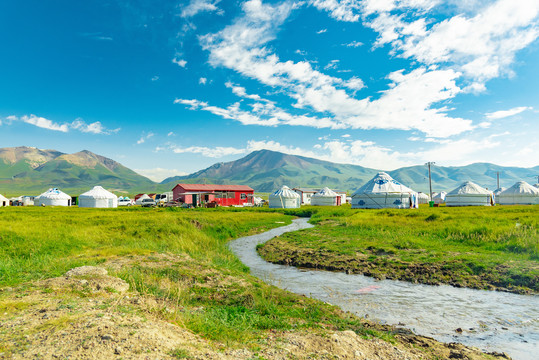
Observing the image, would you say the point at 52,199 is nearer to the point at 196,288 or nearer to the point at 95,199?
the point at 95,199

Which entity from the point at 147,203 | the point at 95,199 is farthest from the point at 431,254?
the point at 147,203

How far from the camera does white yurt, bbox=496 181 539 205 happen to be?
6456 cm

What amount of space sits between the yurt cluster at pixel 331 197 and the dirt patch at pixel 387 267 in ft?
127

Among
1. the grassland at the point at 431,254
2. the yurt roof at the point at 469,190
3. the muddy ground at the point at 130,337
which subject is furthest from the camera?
the yurt roof at the point at 469,190

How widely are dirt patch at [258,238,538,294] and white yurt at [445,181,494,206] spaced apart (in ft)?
186

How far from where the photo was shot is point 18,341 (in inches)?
188

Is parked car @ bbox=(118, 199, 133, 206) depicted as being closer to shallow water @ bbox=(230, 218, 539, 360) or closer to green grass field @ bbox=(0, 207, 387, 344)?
green grass field @ bbox=(0, 207, 387, 344)

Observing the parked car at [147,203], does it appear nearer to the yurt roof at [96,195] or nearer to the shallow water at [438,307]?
the yurt roof at [96,195]

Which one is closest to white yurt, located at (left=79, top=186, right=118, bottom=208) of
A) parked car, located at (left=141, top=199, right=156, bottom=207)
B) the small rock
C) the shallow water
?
parked car, located at (left=141, top=199, right=156, bottom=207)

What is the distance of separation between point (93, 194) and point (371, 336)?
232 ft

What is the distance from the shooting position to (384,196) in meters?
53.4

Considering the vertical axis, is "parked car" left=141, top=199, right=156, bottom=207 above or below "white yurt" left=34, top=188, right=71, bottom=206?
below

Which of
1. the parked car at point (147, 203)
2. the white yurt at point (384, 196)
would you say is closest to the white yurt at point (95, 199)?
the parked car at point (147, 203)

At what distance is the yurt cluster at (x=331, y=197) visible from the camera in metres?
54.1
